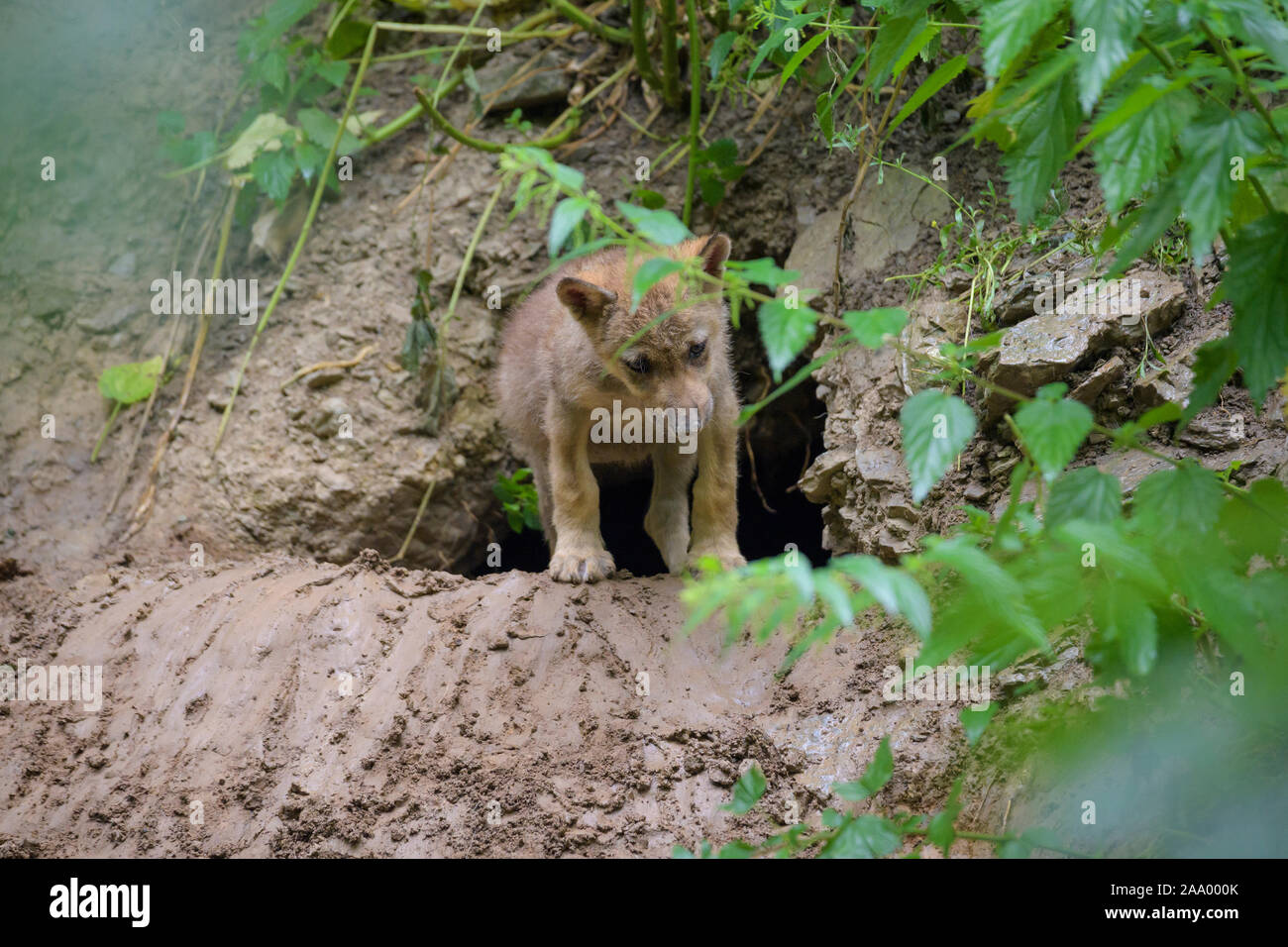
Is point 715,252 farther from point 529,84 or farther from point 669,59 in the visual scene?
point 529,84

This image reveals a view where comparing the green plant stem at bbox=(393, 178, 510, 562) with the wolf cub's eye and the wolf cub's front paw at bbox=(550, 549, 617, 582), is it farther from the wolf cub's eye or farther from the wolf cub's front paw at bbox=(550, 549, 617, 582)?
the wolf cub's eye

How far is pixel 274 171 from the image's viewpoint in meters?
7.01

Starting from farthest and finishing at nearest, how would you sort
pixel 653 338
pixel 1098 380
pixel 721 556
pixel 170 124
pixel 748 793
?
pixel 170 124, pixel 721 556, pixel 653 338, pixel 1098 380, pixel 748 793

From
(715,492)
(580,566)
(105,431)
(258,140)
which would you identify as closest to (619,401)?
(715,492)

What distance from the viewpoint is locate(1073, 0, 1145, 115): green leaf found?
6.67 ft

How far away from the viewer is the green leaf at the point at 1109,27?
80.0 inches

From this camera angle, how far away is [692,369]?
18.0 ft

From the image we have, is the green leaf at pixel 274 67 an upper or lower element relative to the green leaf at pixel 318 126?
upper

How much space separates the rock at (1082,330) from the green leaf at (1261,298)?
2.38 meters

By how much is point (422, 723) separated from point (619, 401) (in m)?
2.07

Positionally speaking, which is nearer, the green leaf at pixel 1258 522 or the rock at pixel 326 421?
the green leaf at pixel 1258 522

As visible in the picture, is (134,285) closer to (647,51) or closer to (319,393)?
(319,393)

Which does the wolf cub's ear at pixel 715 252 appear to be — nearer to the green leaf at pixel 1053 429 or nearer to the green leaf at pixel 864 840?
the green leaf at pixel 1053 429

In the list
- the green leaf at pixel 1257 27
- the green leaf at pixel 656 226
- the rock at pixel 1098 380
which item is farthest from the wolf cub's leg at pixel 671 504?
the green leaf at pixel 1257 27
